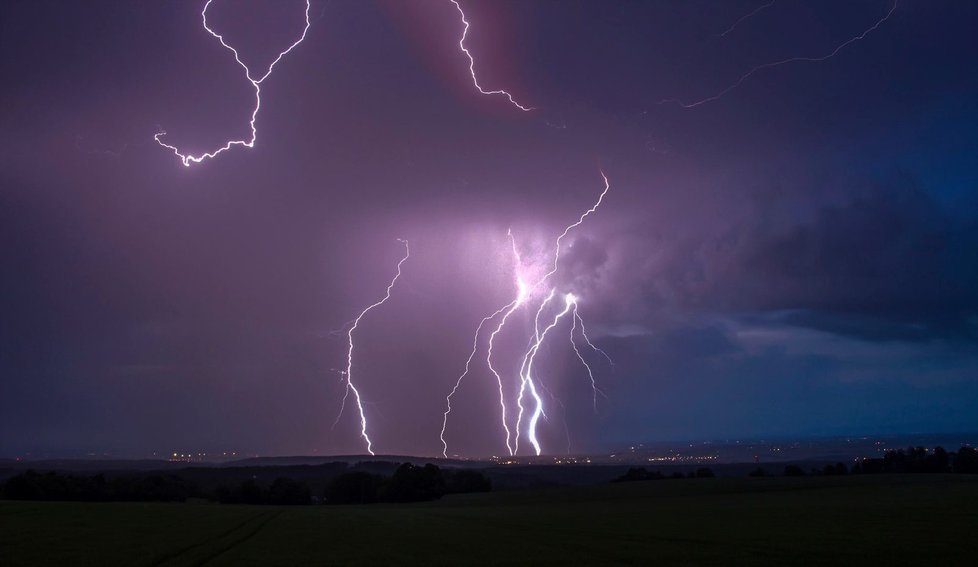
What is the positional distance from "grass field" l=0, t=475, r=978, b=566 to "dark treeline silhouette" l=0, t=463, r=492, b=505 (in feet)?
71.7

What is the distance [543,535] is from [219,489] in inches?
2058

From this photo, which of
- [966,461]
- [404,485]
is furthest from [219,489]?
[966,461]

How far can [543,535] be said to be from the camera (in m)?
23.8

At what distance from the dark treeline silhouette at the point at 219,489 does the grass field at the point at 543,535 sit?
71.7ft

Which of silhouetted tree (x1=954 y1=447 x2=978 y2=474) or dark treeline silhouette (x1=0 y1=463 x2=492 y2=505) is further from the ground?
silhouetted tree (x1=954 y1=447 x2=978 y2=474)

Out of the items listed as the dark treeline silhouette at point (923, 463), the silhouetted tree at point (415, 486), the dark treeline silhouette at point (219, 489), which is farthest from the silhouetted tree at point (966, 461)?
the silhouetted tree at point (415, 486)

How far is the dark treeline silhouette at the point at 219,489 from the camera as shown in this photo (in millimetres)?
58969

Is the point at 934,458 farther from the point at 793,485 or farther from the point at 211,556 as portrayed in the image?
the point at 211,556

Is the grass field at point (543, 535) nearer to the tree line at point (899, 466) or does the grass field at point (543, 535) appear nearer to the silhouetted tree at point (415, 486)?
the silhouetted tree at point (415, 486)

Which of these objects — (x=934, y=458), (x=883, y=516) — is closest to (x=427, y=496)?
(x=883, y=516)

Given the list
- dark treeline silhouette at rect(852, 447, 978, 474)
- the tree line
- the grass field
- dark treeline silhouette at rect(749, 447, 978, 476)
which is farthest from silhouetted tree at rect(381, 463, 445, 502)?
dark treeline silhouette at rect(852, 447, 978, 474)

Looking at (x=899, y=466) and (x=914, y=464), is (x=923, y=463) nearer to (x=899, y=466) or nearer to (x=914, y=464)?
(x=914, y=464)

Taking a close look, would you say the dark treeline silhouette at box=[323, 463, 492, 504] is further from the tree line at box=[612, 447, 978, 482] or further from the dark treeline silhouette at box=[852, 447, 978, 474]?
the dark treeline silhouette at box=[852, 447, 978, 474]

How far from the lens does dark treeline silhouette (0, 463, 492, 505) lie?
58969 millimetres
